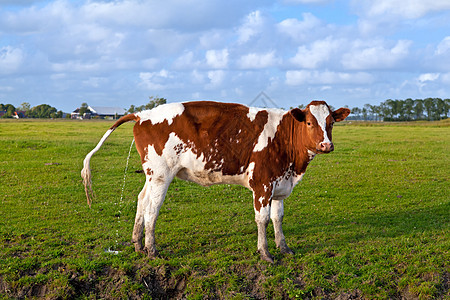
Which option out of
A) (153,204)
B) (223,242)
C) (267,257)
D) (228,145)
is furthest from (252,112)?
(223,242)

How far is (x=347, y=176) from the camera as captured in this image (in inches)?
661

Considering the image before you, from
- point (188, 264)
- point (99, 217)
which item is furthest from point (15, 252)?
point (188, 264)

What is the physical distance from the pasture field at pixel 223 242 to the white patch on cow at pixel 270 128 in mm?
2049

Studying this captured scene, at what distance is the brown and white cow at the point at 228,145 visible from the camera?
7645mm

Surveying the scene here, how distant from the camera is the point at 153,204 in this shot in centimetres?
790

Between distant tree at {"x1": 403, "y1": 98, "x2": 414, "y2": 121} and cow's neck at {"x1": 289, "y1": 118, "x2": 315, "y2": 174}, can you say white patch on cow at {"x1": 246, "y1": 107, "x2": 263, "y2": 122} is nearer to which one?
cow's neck at {"x1": 289, "y1": 118, "x2": 315, "y2": 174}

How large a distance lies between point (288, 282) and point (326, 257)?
1250 mm

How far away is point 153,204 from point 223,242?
1.80 meters

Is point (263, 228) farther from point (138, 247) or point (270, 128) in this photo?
point (138, 247)

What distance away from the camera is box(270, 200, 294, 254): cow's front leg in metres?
8.23

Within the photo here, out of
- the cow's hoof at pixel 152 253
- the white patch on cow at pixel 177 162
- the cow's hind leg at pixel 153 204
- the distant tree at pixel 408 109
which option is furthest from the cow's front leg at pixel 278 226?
the distant tree at pixel 408 109

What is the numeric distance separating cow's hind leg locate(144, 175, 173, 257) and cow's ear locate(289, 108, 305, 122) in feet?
8.02

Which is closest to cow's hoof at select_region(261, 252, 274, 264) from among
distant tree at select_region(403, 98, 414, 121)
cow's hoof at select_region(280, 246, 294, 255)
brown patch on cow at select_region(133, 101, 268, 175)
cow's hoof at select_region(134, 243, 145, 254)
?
cow's hoof at select_region(280, 246, 294, 255)

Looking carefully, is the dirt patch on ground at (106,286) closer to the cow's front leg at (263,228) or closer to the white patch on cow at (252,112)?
the cow's front leg at (263,228)
